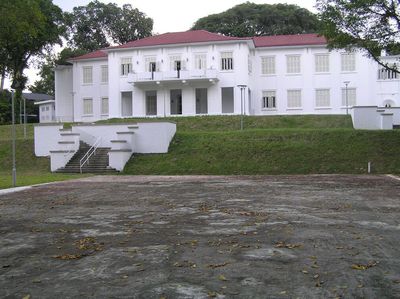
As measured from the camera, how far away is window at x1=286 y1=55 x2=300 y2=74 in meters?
48.7

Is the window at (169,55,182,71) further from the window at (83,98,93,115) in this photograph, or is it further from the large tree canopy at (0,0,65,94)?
the large tree canopy at (0,0,65,94)

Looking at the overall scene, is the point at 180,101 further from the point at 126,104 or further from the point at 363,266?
the point at 363,266

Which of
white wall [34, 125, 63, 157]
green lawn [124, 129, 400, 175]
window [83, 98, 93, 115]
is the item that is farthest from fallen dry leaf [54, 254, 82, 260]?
window [83, 98, 93, 115]

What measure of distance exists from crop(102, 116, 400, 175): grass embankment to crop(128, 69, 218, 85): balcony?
13640mm

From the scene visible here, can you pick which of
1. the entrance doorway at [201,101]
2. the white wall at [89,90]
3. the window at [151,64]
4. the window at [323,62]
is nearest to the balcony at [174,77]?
the window at [151,64]

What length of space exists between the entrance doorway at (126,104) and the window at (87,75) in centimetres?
583

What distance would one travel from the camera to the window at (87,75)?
53.2 m

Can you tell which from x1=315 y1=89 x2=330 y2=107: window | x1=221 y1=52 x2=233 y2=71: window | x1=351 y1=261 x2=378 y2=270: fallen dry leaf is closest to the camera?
x1=351 y1=261 x2=378 y2=270: fallen dry leaf

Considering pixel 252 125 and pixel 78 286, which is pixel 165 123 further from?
pixel 78 286

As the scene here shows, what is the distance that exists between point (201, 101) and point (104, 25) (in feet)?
101

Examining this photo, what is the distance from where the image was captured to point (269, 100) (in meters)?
49.6

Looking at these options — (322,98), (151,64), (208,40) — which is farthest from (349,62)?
(151,64)

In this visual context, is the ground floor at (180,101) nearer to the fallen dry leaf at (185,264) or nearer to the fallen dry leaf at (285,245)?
the fallen dry leaf at (285,245)

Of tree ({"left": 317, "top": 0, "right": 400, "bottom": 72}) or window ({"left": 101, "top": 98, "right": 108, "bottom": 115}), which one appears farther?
window ({"left": 101, "top": 98, "right": 108, "bottom": 115})
